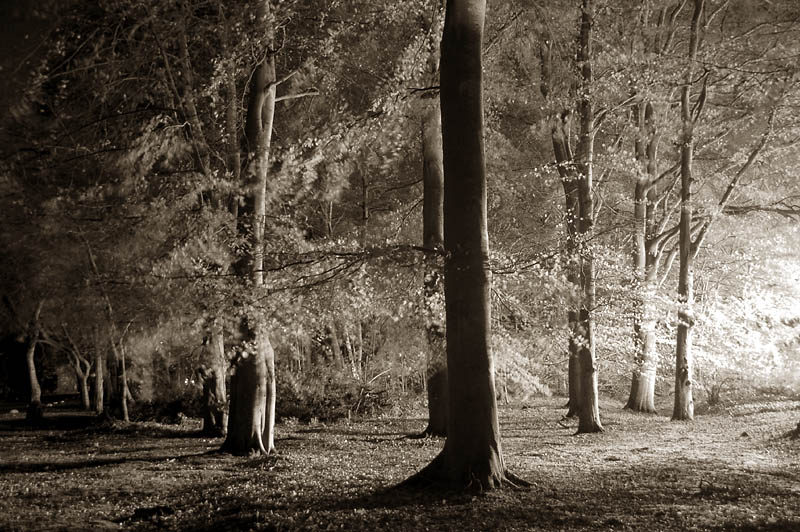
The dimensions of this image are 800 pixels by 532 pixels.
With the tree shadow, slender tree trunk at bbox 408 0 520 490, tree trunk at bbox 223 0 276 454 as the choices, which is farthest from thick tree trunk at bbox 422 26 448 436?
the tree shadow

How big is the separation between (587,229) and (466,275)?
27.1 feet

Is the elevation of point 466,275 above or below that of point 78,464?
above

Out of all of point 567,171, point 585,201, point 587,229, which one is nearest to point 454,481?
point 587,229

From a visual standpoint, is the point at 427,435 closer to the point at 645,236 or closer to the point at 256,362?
the point at 256,362

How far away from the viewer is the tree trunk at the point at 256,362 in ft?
40.3

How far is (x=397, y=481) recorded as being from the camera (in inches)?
364

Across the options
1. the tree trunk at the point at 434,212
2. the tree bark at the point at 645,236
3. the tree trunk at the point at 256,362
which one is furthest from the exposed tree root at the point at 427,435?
the tree bark at the point at 645,236

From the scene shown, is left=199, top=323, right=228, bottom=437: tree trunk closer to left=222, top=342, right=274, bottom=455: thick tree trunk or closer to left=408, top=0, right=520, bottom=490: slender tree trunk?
left=222, top=342, right=274, bottom=455: thick tree trunk

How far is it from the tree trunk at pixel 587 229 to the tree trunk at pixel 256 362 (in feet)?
22.2

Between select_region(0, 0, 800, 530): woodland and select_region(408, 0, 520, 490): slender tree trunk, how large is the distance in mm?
31

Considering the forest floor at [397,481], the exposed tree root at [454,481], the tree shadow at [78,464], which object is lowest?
the tree shadow at [78,464]

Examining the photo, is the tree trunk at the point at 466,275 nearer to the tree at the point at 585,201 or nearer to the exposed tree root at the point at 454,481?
the exposed tree root at the point at 454,481

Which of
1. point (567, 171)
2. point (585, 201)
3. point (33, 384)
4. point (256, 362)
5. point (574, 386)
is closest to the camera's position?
point (256, 362)

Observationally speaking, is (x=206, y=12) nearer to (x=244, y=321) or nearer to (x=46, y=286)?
Result: (x=244, y=321)
